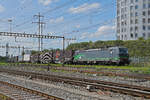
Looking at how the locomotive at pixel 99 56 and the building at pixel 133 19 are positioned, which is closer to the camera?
the locomotive at pixel 99 56

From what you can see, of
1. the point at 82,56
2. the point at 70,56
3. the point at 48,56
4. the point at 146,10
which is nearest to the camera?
the point at 48,56

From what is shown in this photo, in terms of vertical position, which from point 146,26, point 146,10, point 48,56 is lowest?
point 48,56

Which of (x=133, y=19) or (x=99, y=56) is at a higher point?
(x=133, y=19)

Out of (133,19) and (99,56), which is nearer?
(99,56)

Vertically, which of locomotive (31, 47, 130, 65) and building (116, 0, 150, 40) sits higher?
building (116, 0, 150, 40)

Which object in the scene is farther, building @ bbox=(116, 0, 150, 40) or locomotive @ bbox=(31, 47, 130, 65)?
building @ bbox=(116, 0, 150, 40)

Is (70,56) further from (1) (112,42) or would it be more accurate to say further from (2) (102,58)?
(1) (112,42)

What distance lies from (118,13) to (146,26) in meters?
13.8

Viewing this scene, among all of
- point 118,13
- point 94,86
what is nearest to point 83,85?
point 94,86

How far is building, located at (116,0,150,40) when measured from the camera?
58.8 m

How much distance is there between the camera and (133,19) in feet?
211

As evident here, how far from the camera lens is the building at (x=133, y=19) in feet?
193

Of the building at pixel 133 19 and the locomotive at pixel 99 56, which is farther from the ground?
the building at pixel 133 19

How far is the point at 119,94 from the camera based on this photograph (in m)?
11.3
